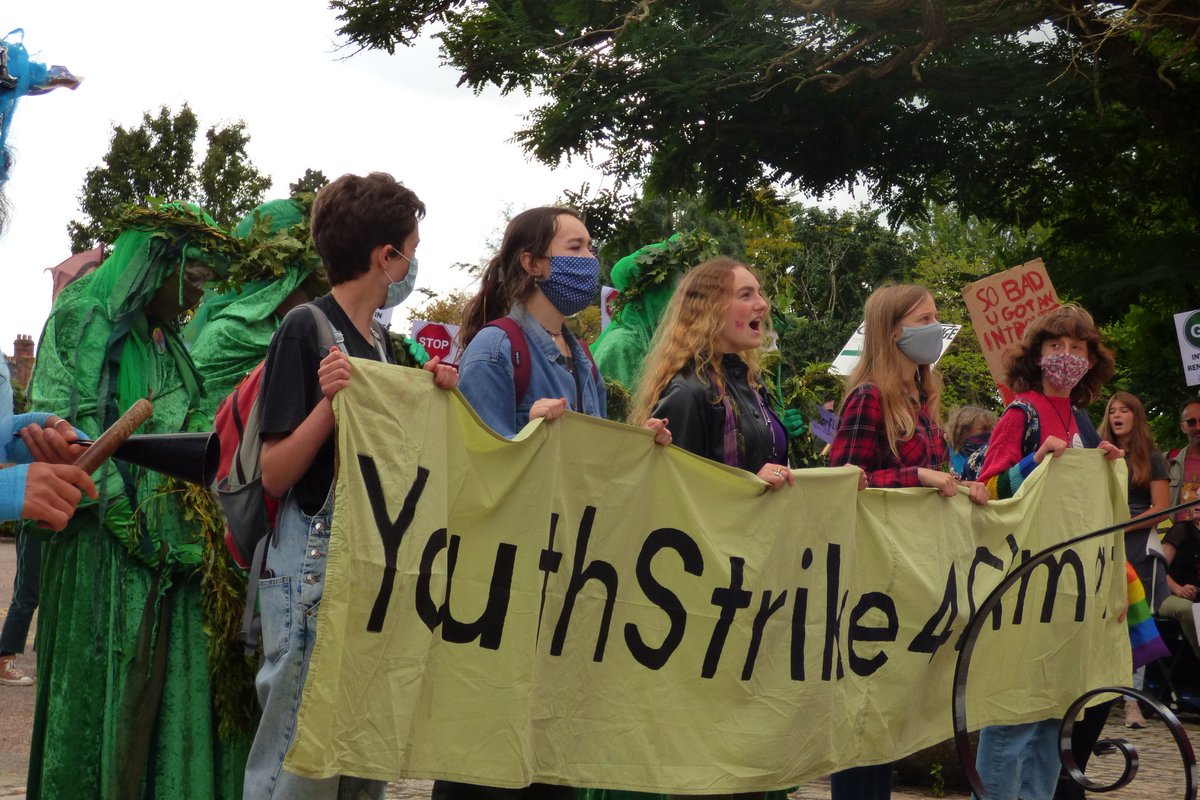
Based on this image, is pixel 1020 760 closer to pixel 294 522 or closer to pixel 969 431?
pixel 294 522

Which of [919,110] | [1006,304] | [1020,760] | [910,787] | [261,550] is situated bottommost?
[910,787]

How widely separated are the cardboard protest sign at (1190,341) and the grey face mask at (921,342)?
255 inches

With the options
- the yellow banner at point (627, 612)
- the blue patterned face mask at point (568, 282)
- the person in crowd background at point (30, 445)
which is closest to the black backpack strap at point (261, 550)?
the yellow banner at point (627, 612)

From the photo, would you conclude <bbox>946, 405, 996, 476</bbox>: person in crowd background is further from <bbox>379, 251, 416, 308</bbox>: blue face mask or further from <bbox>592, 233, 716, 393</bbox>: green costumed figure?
A: <bbox>379, 251, 416, 308</bbox>: blue face mask

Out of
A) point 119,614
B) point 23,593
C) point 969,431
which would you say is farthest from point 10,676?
point 969,431

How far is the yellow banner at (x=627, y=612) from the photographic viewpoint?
3334 mm

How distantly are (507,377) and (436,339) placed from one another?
7739 mm

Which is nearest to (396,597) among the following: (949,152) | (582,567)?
(582,567)

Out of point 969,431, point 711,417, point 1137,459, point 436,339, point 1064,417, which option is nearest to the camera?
point 711,417

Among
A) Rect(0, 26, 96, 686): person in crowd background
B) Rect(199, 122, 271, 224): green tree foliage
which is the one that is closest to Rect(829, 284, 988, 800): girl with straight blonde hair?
Rect(0, 26, 96, 686): person in crowd background

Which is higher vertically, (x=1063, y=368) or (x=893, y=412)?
(x=1063, y=368)

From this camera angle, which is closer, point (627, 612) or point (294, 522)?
point (294, 522)

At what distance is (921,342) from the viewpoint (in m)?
5.06

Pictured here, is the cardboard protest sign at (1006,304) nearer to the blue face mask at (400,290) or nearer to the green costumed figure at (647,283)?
the green costumed figure at (647,283)
